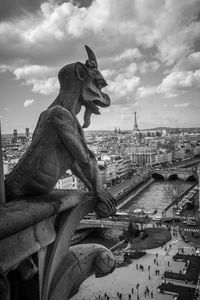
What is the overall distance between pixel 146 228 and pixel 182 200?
44.4ft

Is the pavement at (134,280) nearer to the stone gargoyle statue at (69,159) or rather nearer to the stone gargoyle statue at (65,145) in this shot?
the stone gargoyle statue at (69,159)

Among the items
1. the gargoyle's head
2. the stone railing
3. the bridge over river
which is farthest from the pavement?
the bridge over river

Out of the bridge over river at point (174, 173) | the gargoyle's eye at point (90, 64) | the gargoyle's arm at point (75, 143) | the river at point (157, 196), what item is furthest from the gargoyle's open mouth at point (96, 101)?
the bridge over river at point (174, 173)

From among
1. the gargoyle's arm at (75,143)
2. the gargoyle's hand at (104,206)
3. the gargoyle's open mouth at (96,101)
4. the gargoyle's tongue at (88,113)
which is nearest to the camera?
the gargoyle's arm at (75,143)

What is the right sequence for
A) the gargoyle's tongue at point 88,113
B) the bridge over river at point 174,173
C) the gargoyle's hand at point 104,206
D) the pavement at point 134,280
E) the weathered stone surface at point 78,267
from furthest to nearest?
the bridge over river at point 174,173
the pavement at point 134,280
the gargoyle's tongue at point 88,113
the gargoyle's hand at point 104,206
the weathered stone surface at point 78,267

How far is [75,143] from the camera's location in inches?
97.8

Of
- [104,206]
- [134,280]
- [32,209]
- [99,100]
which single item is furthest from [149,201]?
[32,209]

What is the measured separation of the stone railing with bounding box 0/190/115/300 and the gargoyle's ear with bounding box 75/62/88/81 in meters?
0.85

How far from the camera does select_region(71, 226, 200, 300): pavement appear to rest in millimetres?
17391

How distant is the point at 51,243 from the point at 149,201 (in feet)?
141

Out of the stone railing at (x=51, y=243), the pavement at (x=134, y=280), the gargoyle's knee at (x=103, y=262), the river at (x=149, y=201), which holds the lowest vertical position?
the river at (x=149, y=201)

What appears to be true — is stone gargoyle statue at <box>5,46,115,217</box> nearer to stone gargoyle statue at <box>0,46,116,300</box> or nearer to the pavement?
stone gargoyle statue at <box>0,46,116,300</box>

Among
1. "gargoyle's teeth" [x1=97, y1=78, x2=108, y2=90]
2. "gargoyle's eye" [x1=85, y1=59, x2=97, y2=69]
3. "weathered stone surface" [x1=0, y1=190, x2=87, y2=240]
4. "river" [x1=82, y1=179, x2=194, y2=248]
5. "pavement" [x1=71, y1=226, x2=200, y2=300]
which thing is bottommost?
"river" [x1=82, y1=179, x2=194, y2=248]

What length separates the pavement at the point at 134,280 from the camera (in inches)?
685
